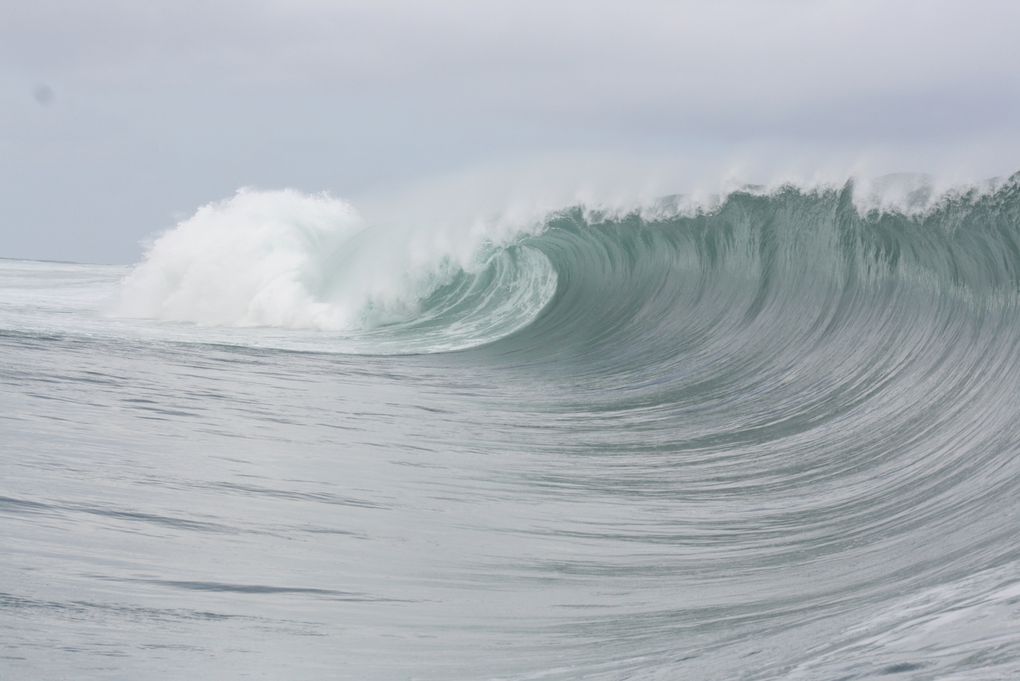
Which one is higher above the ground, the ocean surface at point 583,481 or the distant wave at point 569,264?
the distant wave at point 569,264

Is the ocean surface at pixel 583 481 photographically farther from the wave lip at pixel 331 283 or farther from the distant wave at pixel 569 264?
the wave lip at pixel 331 283

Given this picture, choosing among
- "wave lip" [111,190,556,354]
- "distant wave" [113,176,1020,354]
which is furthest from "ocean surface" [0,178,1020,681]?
"wave lip" [111,190,556,354]

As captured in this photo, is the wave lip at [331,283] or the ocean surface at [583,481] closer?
the ocean surface at [583,481]

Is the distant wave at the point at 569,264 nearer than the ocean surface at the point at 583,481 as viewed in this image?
No

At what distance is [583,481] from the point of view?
21.0 ft

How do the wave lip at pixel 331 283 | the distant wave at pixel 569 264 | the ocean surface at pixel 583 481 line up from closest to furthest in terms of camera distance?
the ocean surface at pixel 583 481
the distant wave at pixel 569 264
the wave lip at pixel 331 283

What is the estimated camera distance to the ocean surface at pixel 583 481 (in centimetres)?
346

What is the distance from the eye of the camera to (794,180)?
12383mm

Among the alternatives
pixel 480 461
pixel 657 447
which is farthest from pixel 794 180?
pixel 480 461

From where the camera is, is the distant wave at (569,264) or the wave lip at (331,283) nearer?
the distant wave at (569,264)

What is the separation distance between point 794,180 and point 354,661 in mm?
9815

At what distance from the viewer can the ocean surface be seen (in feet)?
11.3

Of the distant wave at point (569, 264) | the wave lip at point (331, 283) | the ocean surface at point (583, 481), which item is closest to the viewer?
the ocean surface at point (583, 481)

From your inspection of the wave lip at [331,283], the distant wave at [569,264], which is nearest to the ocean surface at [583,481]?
the distant wave at [569,264]
